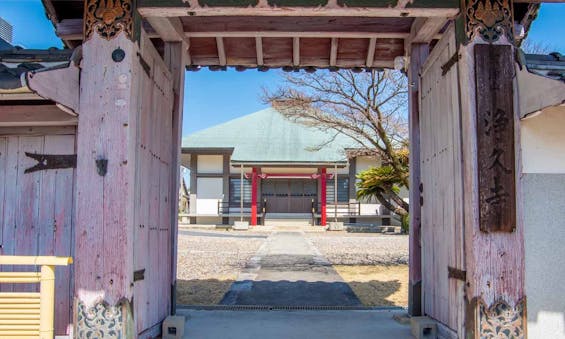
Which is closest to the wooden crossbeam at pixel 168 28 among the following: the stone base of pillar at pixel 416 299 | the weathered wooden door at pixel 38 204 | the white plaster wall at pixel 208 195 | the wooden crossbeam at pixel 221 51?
the wooden crossbeam at pixel 221 51

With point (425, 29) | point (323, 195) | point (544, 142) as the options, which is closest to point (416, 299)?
point (544, 142)

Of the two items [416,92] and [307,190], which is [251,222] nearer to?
[307,190]

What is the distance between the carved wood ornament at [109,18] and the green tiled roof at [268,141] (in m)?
21.5

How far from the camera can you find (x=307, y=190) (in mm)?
29219

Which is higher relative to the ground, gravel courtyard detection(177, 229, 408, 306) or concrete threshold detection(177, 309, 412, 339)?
concrete threshold detection(177, 309, 412, 339)

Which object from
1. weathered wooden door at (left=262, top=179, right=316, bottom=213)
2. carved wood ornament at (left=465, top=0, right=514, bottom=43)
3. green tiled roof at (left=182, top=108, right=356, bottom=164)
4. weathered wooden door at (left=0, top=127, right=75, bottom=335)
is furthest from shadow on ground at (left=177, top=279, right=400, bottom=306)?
weathered wooden door at (left=262, top=179, right=316, bottom=213)

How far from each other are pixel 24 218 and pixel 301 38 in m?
3.70

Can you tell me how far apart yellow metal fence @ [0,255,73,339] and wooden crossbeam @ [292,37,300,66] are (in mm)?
3808

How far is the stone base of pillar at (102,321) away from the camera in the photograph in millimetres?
3477

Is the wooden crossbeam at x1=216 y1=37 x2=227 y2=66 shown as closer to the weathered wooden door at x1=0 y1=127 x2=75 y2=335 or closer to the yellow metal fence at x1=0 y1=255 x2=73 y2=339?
the weathered wooden door at x1=0 y1=127 x2=75 y2=335

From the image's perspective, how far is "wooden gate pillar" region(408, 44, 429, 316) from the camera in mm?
4977

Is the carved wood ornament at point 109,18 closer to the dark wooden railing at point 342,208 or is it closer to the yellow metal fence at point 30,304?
the yellow metal fence at point 30,304

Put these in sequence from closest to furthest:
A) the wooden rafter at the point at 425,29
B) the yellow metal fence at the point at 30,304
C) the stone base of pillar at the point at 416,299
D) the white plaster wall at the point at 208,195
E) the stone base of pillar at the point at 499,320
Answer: the yellow metal fence at the point at 30,304 < the stone base of pillar at the point at 499,320 < the wooden rafter at the point at 425,29 < the stone base of pillar at the point at 416,299 < the white plaster wall at the point at 208,195

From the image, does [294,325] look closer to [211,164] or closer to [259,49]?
[259,49]
